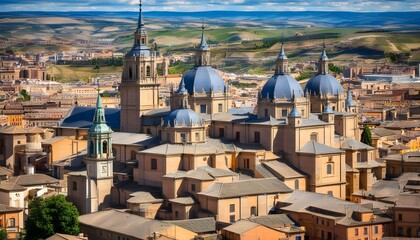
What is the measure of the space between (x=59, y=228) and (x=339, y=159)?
19.6m

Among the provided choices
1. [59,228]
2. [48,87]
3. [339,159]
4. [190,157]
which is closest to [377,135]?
[339,159]

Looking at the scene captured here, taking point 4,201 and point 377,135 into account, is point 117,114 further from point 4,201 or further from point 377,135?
point 377,135

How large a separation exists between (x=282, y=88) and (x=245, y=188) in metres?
10.00

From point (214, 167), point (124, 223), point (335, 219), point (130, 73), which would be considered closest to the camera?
point (335, 219)

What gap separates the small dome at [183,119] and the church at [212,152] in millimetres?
64

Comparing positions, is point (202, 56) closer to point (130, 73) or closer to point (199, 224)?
point (130, 73)

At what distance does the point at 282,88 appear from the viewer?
79000mm

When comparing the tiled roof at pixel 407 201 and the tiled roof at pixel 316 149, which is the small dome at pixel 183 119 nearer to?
the tiled roof at pixel 316 149

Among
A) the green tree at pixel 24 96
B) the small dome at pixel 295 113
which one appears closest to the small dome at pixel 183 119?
the small dome at pixel 295 113

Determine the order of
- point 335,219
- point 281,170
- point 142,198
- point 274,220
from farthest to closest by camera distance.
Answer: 1. point 281,170
2. point 142,198
3. point 274,220
4. point 335,219

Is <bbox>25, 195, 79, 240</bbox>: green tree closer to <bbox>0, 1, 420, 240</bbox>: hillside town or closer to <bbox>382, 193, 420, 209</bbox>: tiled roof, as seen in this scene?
<bbox>0, 1, 420, 240</bbox>: hillside town

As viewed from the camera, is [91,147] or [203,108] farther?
[203,108]

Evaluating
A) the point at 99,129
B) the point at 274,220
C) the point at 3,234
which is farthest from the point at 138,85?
the point at 3,234

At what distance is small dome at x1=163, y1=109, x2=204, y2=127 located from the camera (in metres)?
75.3
